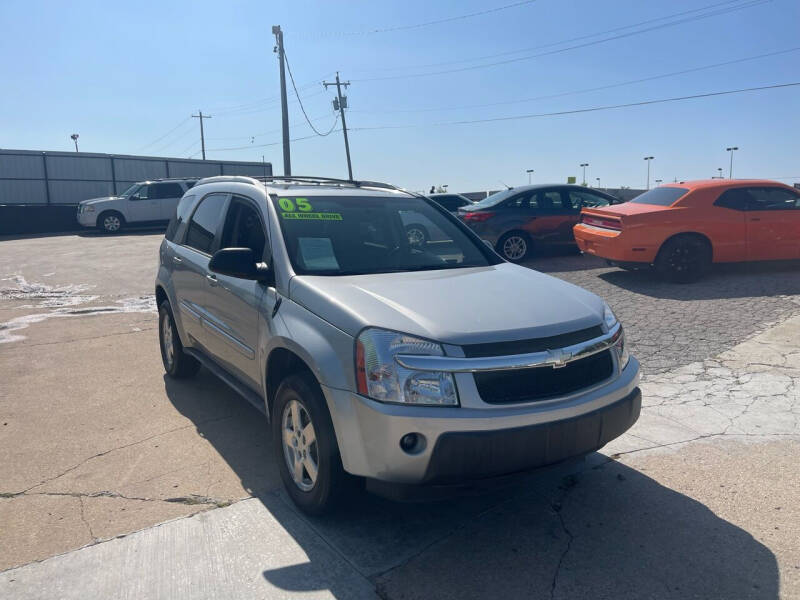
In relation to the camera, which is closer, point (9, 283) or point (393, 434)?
point (393, 434)

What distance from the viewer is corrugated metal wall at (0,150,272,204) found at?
1059 inches

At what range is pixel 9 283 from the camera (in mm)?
11594

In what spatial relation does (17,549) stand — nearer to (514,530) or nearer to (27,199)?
(514,530)

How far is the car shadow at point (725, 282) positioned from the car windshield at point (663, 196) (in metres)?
1.17

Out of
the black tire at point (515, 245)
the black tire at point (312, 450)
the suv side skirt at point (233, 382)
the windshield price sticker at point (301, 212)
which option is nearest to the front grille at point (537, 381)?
the black tire at point (312, 450)

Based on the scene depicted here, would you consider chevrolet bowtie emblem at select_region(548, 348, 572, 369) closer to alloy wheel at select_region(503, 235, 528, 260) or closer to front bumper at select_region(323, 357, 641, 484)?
front bumper at select_region(323, 357, 641, 484)

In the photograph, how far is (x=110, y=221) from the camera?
868 inches

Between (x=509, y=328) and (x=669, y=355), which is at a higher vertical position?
(x=509, y=328)

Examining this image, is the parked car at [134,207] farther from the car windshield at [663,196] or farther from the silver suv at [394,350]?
the silver suv at [394,350]

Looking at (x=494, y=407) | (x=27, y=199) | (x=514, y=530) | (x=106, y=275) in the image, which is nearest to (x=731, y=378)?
(x=514, y=530)

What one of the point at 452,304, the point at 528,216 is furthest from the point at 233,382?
the point at 528,216

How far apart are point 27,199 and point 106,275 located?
18.4m

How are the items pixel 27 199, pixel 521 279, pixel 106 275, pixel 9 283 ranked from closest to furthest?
pixel 521 279 → pixel 9 283 → pixel 106 275 → pixel 27 199

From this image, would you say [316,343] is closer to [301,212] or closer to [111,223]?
[301,212]
